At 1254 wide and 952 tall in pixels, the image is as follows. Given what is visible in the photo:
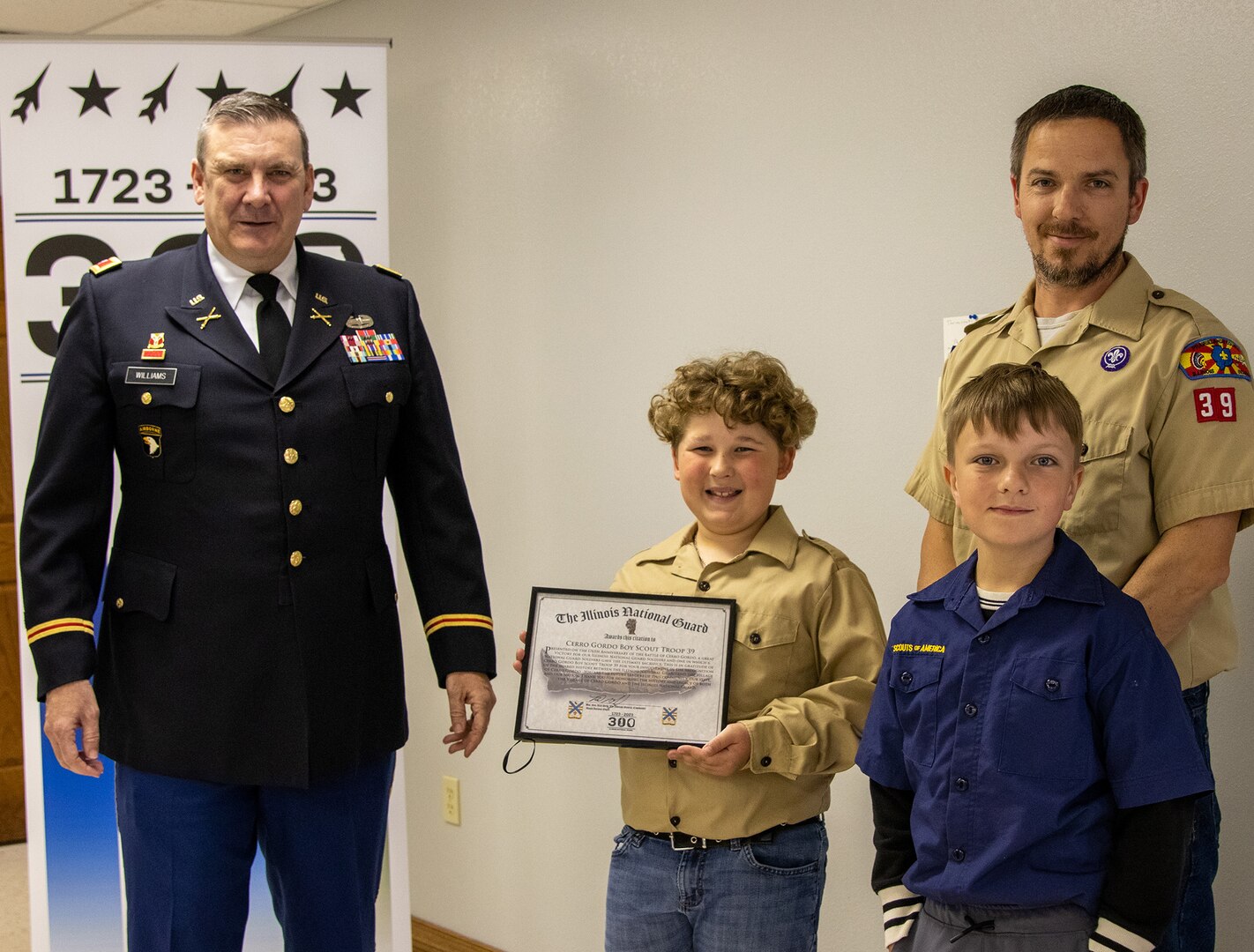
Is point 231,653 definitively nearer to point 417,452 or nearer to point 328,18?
point 417,452

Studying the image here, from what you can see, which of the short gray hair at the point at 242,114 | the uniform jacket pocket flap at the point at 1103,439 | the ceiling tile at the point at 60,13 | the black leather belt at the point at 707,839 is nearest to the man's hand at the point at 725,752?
the black leather belt at the point at 707,839

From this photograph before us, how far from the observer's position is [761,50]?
305 cm

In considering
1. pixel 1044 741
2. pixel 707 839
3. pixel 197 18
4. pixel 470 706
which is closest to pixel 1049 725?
pixel 1044 741

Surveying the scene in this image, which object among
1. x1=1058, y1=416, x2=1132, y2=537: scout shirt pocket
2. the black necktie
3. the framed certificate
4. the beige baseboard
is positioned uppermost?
the black necktie

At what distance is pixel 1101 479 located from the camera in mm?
1925

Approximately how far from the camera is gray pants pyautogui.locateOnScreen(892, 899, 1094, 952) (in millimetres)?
1607

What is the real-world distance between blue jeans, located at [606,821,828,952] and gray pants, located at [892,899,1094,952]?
1.15 feet

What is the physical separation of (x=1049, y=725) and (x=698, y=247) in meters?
1.86

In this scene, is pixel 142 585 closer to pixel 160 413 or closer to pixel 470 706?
pixel 160 413

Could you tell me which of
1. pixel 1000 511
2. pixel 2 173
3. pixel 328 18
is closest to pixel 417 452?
pixel 1000 511

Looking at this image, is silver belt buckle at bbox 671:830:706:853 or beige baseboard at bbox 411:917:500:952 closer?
silver belt buckle at bbox 671:830:706:853

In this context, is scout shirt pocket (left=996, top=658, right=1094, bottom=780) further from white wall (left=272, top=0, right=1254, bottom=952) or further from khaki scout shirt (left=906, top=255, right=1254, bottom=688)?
white wall (left=272, top=0, right=1254, bottom=952)

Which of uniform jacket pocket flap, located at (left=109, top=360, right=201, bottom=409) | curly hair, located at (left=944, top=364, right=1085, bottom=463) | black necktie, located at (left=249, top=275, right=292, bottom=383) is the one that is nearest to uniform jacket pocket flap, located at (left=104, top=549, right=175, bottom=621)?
uniform jacket pocket flap, located at (left=109, top=360, right=201, bottom=409)

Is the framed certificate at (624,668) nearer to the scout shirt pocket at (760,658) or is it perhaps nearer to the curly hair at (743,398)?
the scout shirt pocket at (760,658)
